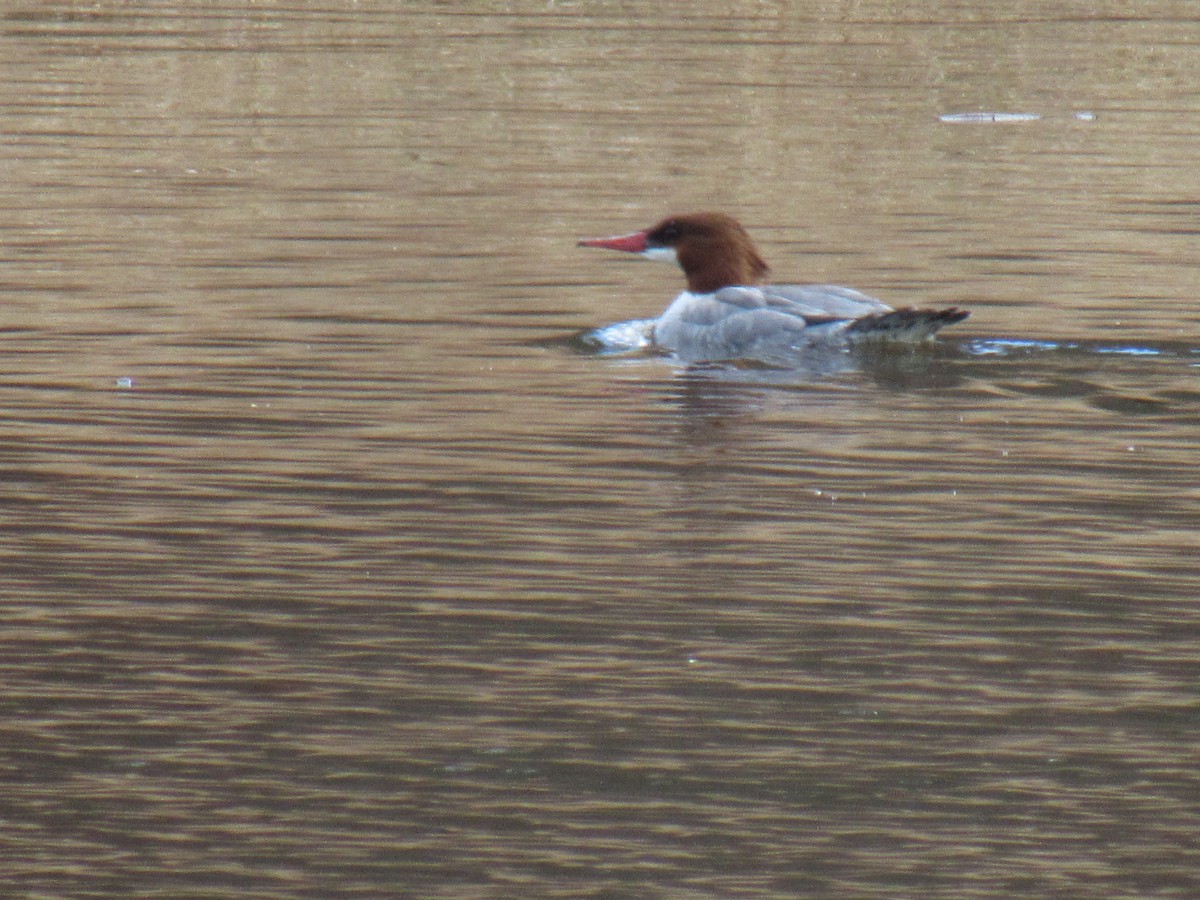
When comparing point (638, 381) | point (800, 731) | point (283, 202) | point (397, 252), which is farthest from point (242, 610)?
point (283, 202)

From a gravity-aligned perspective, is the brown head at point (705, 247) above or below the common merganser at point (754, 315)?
above

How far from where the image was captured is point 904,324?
11305mm

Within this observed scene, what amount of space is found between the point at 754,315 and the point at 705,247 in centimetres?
112

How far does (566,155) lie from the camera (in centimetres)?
1925

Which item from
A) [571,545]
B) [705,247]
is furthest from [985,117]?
[571,545]

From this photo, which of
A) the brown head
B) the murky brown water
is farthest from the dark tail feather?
the brown head

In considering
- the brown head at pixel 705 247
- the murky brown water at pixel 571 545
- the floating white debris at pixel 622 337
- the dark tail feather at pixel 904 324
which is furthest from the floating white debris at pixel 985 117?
the dark tail feather at pixel 904 324

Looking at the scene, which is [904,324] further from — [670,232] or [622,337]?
[670,232]

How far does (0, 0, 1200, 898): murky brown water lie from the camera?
18.0 ft

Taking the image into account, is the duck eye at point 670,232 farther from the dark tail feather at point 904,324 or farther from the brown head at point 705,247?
the dark tail feather at point 904,324

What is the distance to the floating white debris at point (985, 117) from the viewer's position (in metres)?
21.6

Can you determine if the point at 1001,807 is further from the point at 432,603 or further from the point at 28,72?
the point at 28,72

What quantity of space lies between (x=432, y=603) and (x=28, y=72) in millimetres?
17572

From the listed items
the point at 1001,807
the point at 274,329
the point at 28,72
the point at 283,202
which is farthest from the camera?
the point at 28,72
